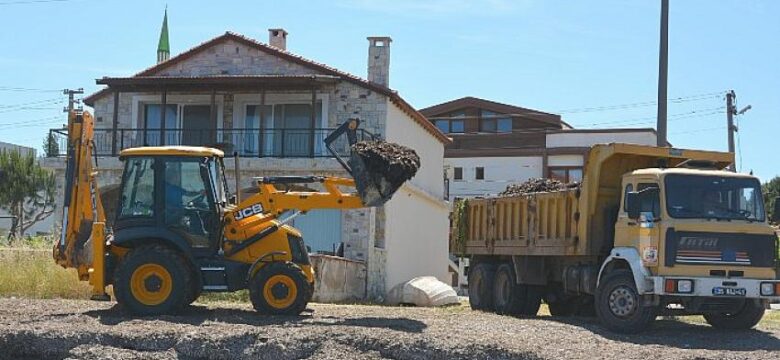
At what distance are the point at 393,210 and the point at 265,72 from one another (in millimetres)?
5789

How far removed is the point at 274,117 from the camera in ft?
99.0

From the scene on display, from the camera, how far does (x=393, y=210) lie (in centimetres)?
3023

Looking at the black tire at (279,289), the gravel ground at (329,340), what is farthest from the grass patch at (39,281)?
the black tire at (279,289)

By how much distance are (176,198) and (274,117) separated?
15738 millimetres

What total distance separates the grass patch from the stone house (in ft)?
24.6

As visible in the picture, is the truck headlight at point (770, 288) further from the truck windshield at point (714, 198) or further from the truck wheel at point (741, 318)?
the truck windshield at point (714, 198)

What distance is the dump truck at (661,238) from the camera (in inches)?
547

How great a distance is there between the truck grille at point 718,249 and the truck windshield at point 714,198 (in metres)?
0.30

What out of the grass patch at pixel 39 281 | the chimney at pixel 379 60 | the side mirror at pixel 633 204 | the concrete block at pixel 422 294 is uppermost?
the chimney at pixel 379 60

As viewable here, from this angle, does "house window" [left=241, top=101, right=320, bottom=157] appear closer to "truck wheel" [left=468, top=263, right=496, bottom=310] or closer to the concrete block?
the concrete block

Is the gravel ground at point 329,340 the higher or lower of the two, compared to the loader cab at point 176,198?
lower

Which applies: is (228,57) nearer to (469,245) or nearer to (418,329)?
(469,245)

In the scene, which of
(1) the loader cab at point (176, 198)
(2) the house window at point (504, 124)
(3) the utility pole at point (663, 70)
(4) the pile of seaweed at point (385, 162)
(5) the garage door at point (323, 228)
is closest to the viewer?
(4) the pile of seaweed at point (385, 162)

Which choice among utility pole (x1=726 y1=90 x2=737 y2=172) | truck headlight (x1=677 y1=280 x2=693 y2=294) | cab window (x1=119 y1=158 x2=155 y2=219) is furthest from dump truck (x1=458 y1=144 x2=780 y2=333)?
utility pole (x1=726 y1=90 x2=737 y2=172)
